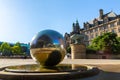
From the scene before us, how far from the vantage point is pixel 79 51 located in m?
46.3

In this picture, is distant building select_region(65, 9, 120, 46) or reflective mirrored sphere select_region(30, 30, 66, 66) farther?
distant building select_region(65, 9, 120, 46)

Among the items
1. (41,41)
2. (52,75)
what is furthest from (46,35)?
(52,75)

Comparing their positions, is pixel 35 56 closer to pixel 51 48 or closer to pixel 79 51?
pixel 51 48

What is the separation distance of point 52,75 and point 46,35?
371 centimetres

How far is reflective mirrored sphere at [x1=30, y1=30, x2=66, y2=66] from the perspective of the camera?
48.5 ft

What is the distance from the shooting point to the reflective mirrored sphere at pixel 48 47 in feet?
48.5

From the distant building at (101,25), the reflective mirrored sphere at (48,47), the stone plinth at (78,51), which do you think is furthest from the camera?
the distant building at (101,25)

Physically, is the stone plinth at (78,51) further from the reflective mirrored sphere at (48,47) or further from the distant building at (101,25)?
the distant building at (101,25)

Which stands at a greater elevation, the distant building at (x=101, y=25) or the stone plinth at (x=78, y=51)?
the distant building at (x=101, y=25)

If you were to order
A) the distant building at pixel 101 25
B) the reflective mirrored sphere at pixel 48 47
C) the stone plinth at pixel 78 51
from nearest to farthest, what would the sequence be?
the reflective mirrored sphere at pixel 48 47 < the stone plinth at pixel 78 51 < the distant building at pixel 101 25

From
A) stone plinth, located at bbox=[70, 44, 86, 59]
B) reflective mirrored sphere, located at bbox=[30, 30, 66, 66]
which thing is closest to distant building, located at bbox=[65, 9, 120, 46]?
stone plinth, located at bbox=[70, 44, 86, 59]

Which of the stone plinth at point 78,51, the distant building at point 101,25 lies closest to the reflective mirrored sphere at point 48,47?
the stone plinth at point 78,51

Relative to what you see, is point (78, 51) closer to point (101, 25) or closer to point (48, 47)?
point (48, 47)

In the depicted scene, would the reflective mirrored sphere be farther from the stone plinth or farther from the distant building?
the distant building
